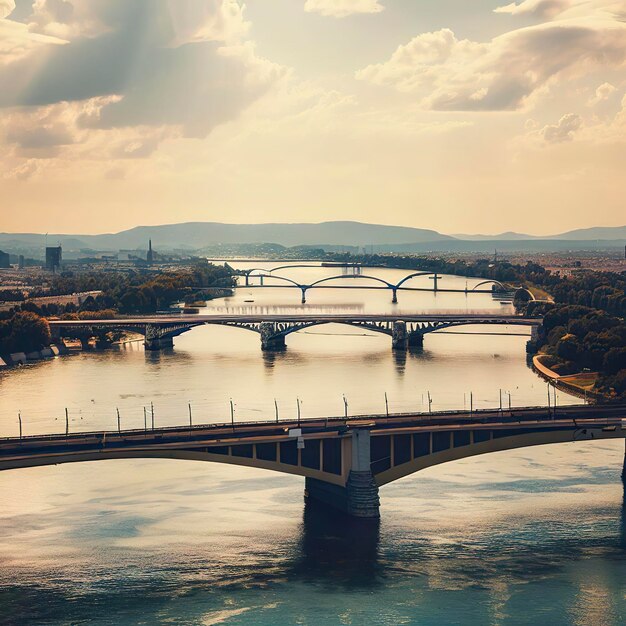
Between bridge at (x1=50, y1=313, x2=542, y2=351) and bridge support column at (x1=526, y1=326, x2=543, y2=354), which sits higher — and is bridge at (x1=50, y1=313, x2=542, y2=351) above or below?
above

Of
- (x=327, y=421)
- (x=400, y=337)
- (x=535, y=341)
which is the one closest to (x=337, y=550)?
(x=327, y=421)

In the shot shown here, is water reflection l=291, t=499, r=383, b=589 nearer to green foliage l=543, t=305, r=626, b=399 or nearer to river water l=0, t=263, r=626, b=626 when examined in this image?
river water l=0, t=263, r=626, b=626

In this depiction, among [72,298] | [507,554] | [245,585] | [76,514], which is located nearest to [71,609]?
[245,585]

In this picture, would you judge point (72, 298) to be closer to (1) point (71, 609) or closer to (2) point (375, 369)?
(2) point (375, 369)

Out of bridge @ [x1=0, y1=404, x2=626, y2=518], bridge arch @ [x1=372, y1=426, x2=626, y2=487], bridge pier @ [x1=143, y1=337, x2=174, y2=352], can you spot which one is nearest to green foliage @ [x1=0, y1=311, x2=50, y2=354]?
bridge pier @ [x1=143, y1=337, x2=174, y2=352]

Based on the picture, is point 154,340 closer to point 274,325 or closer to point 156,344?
point 156,344

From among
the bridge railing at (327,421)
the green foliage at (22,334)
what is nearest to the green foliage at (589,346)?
the bridge railing at (327,421)
